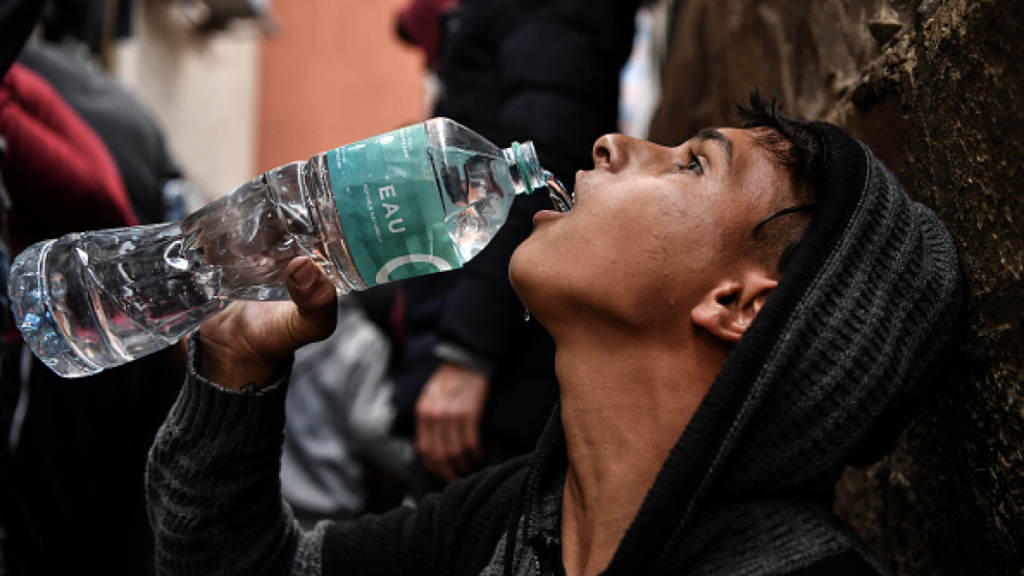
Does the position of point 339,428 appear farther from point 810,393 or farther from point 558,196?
point 810,393

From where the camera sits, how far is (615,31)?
1961 millimetres

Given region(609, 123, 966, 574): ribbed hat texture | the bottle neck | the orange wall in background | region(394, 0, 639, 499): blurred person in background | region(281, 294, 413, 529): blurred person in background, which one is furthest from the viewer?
the orange wall in background

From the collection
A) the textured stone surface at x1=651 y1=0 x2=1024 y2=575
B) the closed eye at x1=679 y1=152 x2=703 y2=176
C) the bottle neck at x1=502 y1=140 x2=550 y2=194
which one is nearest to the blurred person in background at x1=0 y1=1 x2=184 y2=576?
the bottle neck at x1=502 y1=140 x2=550 y2=194

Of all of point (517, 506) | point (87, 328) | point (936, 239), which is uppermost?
point (936, 239)

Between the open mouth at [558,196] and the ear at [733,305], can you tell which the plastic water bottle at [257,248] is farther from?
the ear at [733,305]

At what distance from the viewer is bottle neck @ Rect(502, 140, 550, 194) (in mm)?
1461

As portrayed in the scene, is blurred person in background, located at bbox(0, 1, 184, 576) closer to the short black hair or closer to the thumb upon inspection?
the thumb

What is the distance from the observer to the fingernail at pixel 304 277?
4.02ft

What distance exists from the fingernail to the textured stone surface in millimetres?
835

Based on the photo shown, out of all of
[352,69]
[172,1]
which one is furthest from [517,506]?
[352,69]

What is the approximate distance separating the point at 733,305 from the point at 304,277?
1.80 ft

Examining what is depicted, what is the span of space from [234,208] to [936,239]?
3.24ft

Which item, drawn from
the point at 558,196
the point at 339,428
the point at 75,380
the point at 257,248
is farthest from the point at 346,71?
the point at 558,196

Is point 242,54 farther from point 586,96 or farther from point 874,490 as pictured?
point 874,490
